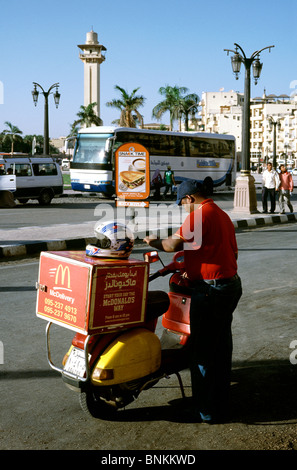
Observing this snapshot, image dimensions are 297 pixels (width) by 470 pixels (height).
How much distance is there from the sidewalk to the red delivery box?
7093 millimetres

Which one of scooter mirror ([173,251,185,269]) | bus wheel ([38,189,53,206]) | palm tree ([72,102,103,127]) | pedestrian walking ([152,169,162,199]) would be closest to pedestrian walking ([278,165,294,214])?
pedestrian walking ([152,169,162,199])

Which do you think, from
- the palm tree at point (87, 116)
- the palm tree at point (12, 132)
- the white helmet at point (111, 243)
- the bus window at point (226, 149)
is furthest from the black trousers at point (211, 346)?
the palm tree at point (12, 132)

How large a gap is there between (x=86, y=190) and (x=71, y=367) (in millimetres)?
22095

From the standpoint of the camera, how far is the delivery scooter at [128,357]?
3.28 m

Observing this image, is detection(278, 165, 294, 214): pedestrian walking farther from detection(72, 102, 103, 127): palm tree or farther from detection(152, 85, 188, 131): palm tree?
detection(72, 102, 103, 127): palm tree

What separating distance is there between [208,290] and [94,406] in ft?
3.29

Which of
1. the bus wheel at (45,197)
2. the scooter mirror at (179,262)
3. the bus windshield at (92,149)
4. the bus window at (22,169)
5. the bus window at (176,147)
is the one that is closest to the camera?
the scooter mirror at (179,262)

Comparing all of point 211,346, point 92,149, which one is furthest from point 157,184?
point 211,346

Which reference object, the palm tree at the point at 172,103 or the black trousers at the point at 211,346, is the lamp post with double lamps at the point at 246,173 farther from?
the palm tree at the point at 172,103

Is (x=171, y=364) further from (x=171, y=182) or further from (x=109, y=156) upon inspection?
(x=171, y=182)

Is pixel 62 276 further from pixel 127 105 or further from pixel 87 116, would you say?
pixel 87 116

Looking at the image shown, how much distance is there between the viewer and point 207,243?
343 cm

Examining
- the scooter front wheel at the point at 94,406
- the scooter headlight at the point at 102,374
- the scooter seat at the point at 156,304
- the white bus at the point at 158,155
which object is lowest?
the scooter front wheel at the point at 94,406

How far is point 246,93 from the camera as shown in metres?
18.7
